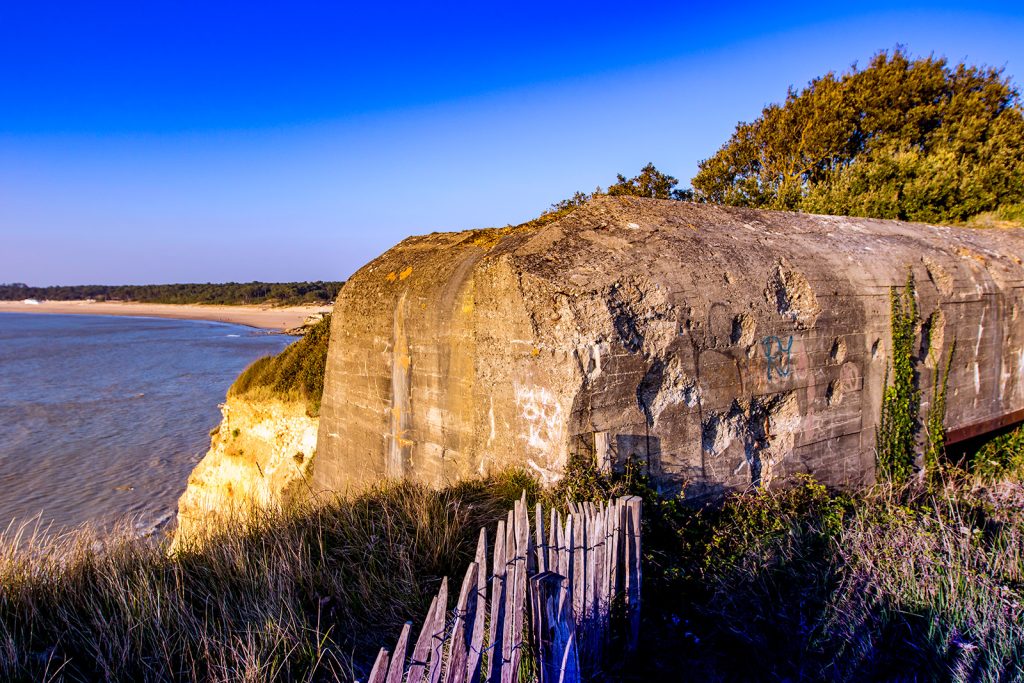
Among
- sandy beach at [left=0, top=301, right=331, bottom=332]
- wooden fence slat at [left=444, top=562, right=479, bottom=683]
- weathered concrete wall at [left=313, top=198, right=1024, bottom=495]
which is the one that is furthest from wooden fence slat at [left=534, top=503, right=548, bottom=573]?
sandy beach at [left=0, top=301, right=331, bottom=332]

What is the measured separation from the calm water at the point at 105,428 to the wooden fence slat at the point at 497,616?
132 inches

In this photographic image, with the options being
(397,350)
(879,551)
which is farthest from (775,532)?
(397,350)

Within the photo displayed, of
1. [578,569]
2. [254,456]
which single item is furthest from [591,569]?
[254,456]

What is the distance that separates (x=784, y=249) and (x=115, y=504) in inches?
464

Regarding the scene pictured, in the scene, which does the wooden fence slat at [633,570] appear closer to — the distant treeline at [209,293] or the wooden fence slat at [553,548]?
the wooden fence slat at [553,548]

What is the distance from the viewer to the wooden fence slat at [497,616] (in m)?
2.37

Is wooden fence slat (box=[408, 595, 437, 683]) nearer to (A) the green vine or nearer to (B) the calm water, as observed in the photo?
(B) the calm water

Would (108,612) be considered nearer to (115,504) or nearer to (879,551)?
(879,551)

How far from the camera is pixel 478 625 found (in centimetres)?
233

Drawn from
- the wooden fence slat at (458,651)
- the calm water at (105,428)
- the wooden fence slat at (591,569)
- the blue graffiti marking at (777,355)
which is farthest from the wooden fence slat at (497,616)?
the calm water at (105,428)

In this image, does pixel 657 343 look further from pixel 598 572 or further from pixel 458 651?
pixel 458 651

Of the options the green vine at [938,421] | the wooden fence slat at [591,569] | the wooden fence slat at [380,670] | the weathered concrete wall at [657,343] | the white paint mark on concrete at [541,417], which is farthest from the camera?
the green vine at [938,421]

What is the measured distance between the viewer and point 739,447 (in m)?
4.64

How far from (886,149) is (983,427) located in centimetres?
1140
